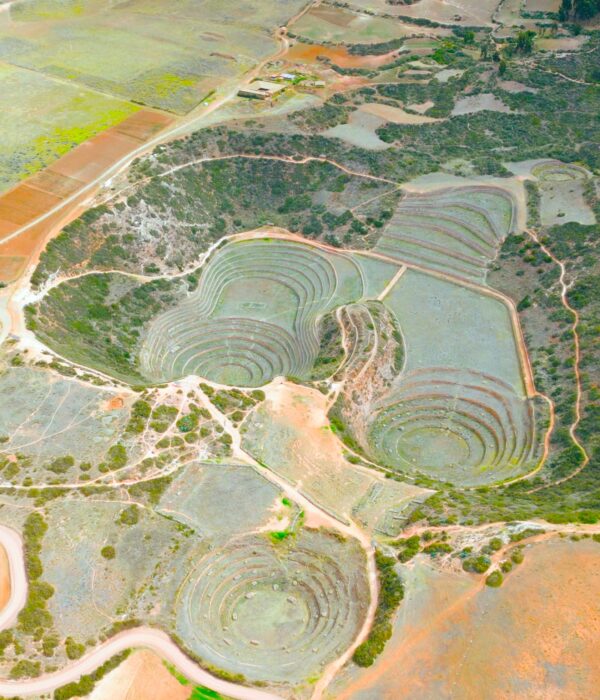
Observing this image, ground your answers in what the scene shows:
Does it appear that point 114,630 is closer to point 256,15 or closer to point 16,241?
point 16,241

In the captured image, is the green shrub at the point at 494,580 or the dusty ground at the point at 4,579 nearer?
the dusty ground at the point at 4,579

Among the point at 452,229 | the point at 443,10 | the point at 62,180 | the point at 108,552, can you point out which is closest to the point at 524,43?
the point at 443,10

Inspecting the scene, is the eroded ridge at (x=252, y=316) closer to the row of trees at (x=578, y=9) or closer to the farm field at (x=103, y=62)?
the farm field at (x=103, y=62)

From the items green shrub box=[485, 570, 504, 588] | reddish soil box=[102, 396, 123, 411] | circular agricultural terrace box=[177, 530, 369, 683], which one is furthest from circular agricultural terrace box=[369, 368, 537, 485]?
reddish soil box=[102, 396, 123, 411]

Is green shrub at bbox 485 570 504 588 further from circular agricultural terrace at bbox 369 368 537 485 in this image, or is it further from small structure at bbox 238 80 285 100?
small structure at bbox 238 80 285 100

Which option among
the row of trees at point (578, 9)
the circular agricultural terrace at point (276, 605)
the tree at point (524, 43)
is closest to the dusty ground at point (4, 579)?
the circular agricultural terrace at point (276, 605)

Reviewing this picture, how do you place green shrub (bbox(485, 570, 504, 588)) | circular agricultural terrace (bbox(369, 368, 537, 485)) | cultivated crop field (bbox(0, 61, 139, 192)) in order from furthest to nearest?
cultivated crop field (bbox(0, 61, 139, 192)) → circular agricultural terrace (bbox(369, 368, 537, 485)) → green shrub (bbox(485, 570, 504, 588))
